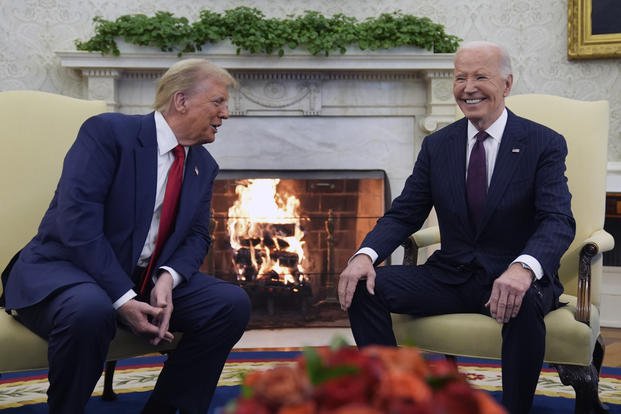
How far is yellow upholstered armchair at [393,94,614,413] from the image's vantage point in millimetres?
2234

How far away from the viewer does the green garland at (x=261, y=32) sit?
13.9 feet

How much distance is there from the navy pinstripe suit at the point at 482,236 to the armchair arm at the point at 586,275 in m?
0.07

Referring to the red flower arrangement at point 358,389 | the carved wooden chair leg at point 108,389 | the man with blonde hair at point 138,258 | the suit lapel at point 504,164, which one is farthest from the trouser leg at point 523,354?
the carved wooden chair leg at point 108,389

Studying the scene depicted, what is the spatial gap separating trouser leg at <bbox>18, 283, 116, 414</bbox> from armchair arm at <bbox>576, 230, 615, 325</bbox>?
1.34 metres

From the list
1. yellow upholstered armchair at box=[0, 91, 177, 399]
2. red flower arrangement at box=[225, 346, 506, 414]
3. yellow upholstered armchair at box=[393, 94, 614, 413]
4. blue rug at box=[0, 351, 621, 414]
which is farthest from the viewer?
blue rug at box=[0, 351, 621, 414]

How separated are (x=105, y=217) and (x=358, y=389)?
1.53m

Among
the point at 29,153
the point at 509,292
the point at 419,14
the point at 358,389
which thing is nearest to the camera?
the point at 358,389

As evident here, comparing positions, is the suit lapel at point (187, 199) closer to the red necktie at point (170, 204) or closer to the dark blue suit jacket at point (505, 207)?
the red necktie at point (170, 204)

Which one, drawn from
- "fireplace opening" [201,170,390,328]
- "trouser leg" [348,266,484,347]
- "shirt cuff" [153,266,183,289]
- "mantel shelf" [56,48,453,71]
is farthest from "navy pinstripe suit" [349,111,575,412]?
"fireplace opening" [201,170,390,328]

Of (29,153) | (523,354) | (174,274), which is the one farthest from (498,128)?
(29,153)

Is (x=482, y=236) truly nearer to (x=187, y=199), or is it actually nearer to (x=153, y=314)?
(x=187, y=199)

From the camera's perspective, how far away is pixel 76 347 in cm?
201

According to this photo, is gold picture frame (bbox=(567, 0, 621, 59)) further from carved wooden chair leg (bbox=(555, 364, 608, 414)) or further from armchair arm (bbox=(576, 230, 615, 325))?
carved wooden chair leg (bbox=(555, 364, 608, 414))

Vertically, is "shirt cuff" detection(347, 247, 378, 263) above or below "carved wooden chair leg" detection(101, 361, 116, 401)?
above
